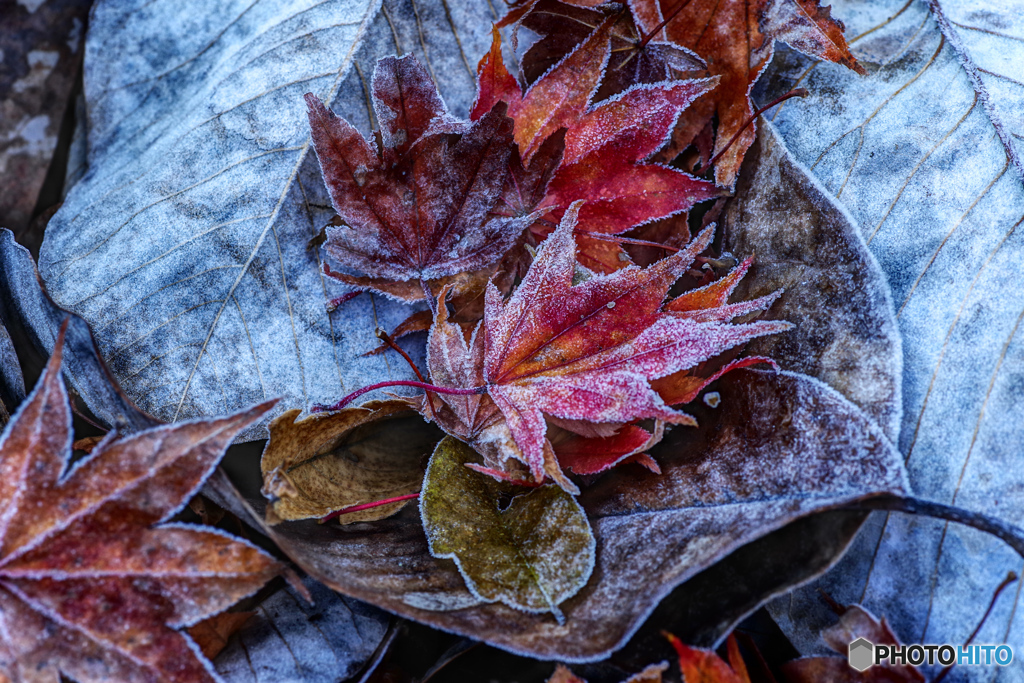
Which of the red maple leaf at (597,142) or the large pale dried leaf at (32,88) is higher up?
the large pale dried leaf at (32,88)

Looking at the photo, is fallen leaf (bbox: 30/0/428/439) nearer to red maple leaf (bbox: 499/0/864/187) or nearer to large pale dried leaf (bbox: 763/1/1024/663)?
red maple leaf (bbox: 499/0/864/187)

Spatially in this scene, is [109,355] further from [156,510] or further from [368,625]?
[368,625]

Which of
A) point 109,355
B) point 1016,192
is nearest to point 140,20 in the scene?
point 109,355

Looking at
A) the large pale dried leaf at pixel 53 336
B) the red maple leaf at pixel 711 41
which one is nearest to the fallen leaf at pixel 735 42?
the red maple leaf at pixel 711 41

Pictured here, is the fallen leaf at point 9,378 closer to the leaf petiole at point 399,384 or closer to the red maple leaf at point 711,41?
the leaf petiole at point 399,384

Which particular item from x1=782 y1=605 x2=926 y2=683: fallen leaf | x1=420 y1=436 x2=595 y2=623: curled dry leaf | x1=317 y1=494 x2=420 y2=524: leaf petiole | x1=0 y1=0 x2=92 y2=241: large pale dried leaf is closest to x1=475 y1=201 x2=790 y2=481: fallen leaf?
x1=420 y1=436 x2=595 y2=623: curled dry leaf

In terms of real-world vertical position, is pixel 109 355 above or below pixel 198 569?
above
